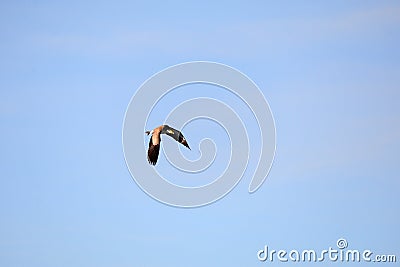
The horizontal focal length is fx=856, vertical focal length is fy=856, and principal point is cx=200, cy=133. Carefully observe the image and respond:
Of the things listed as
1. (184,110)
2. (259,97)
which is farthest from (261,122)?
(184,110)

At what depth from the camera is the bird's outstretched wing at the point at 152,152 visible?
1347 cm

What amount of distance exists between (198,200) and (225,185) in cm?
48

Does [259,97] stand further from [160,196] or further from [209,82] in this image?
[160,196]

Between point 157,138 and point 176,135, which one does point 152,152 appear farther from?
point 176,135

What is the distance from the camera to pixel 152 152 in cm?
1352

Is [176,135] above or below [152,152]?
above

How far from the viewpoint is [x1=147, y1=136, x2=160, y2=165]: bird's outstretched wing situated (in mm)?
13469

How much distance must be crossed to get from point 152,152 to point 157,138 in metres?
0.24

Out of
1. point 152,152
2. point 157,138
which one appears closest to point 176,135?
point 157,138

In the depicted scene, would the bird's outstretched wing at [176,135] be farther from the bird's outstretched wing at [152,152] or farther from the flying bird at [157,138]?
the bird's outstretched wing at [152,152]

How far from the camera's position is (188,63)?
13406 millimetres

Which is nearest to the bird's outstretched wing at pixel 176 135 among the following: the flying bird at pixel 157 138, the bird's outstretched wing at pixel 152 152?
the flying bird at pixel 157 138

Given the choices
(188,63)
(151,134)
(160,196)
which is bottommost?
(160,196)

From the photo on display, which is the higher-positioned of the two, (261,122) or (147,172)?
→ (261,122)
